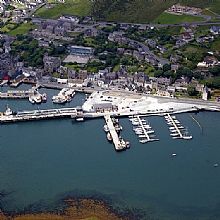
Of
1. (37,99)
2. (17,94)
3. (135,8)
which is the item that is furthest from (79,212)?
(135,8)

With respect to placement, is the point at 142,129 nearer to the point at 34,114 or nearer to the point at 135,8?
the point at 34,114

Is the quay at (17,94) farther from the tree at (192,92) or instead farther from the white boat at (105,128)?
the tree at (192,92)

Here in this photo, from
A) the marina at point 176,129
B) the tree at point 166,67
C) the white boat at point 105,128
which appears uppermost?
the tree at point 166,67

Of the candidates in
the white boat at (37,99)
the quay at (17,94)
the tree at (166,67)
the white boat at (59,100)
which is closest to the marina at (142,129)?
the white boat at (59,100)

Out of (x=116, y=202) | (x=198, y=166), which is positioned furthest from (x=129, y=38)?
(x=116, y=202)

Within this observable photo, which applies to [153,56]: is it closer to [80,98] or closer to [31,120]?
[80,98]

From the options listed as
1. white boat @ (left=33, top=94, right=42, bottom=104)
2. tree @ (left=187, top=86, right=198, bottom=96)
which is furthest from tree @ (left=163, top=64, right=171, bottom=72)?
white boat @ (left=33, top=94, right=42, bottom=104)

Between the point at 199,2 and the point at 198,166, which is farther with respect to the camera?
the point at 199,2
